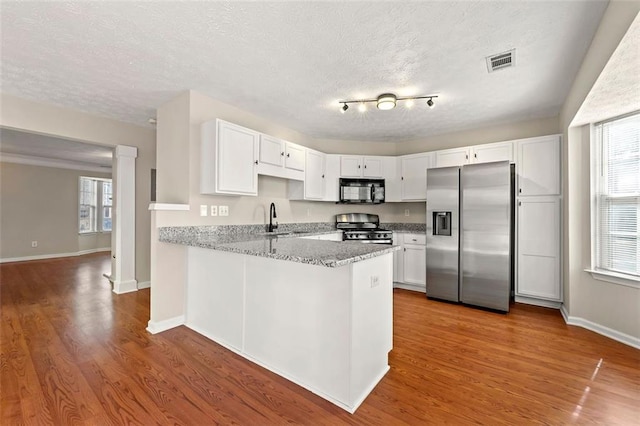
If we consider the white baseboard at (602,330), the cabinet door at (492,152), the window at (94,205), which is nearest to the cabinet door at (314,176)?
the cabinet door at (492,152)

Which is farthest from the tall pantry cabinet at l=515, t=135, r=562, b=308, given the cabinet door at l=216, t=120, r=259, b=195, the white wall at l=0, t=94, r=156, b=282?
the white wall at l=0, t=94, r=156, b=282

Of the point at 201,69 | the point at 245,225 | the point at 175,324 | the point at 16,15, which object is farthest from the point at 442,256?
the point at 16,15

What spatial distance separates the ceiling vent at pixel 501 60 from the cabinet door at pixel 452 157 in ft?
5.68

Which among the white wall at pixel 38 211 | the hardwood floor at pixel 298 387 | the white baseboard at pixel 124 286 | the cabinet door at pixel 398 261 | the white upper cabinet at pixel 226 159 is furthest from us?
the white wall at pixel 38 211

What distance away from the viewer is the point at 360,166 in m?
4.64

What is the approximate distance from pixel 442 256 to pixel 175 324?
131 inches

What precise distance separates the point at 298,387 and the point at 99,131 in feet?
13.6

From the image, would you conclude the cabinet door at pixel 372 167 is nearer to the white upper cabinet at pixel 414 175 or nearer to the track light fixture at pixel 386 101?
the white upper cabinet at pixel 414 175

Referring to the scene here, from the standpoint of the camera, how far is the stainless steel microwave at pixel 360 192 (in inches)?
183

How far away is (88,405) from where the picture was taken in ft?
5.50

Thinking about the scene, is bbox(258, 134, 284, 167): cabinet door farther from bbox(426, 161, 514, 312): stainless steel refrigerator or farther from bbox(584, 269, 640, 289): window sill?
bbox(584, 269, 640, 289): window sill

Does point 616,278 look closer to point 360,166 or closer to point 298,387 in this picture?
point 298,387

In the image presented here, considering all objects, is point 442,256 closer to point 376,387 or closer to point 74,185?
point 376,387

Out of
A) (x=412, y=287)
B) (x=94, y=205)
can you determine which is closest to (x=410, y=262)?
(x=412, y=287)
